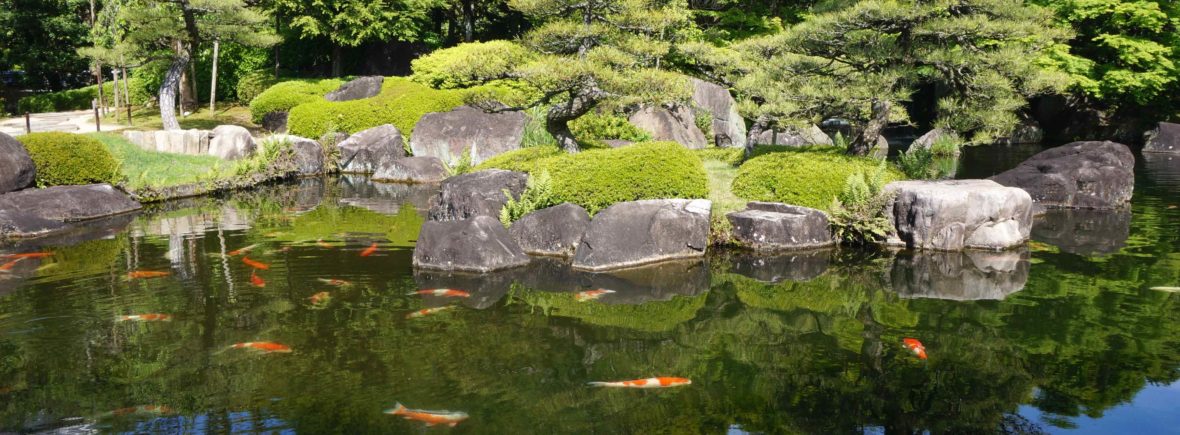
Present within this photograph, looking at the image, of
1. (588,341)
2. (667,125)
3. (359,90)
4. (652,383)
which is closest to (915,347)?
(652,383)

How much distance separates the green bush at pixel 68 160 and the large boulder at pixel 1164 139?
30.4 meters

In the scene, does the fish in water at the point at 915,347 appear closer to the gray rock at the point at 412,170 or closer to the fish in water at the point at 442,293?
the fish in water at the point at 442,293

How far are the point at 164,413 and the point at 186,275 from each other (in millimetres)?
5113

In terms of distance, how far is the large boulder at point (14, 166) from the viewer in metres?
16.0

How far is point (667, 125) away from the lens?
22453 millimetres

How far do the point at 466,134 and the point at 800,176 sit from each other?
10.6m

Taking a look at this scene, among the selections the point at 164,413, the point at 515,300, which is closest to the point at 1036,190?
the point at 515,300

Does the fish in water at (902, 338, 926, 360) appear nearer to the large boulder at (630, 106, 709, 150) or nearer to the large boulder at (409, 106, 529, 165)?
the large boulder at (630, 106, 709, 150)

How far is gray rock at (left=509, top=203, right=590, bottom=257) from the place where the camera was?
43.6 feet

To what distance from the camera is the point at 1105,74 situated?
95.2 feet

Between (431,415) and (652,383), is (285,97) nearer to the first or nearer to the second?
(431,415)

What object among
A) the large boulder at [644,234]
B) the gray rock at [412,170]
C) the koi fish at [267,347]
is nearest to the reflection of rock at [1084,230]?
the large boulder at [644,234]

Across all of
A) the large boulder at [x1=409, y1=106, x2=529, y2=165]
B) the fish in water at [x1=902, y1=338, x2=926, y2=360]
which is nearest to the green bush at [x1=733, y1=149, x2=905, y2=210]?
the fish in water at [x1=902, y1=338, x2=926, y2=360]

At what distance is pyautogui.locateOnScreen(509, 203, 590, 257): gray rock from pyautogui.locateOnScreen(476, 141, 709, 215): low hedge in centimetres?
55
